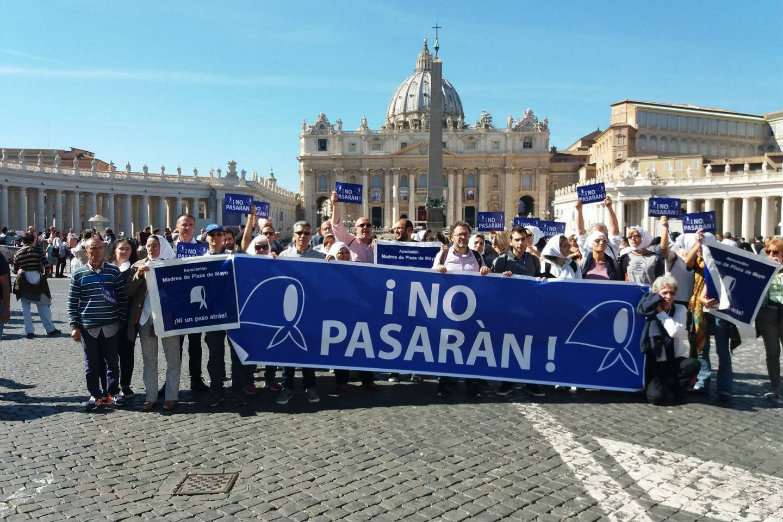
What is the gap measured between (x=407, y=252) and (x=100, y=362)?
4.18 meters

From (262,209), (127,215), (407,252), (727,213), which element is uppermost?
(127,215)

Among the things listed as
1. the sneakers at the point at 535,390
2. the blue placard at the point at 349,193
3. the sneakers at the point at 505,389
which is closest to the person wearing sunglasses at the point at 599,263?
the sneakers at the point at 535,390

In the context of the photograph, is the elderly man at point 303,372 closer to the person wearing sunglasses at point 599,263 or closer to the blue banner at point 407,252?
the blue banner at point 407,252

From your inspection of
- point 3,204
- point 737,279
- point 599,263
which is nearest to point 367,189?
point 3,204

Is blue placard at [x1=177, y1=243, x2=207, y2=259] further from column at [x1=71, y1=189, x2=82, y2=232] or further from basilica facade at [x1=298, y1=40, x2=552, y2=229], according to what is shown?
basilica facade at [x1=298, y1=40, x2=552, y2=229]

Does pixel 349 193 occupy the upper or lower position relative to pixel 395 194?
lower

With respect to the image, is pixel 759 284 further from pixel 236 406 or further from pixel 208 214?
pixel 208 214

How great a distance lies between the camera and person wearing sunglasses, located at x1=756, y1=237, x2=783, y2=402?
6.87m

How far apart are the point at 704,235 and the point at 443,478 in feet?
14.9

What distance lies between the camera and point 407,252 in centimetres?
884

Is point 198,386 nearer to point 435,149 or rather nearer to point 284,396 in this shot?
point 284,396

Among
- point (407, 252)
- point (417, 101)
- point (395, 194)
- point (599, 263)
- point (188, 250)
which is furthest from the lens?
point (417, 101)

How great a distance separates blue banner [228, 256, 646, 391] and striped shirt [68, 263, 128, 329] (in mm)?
1810

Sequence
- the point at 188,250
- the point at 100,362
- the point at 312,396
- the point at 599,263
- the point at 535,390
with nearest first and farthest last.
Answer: the point at 100,362, the point at 312,396, the point at 535,390, the point at 599,263, the point at 188,250
